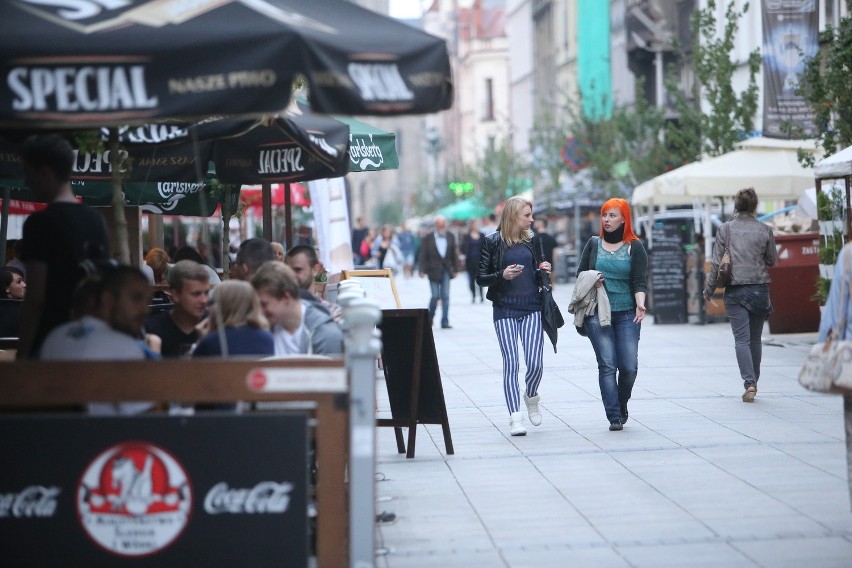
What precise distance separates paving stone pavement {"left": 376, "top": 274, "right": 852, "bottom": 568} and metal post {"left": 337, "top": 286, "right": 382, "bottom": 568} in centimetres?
128

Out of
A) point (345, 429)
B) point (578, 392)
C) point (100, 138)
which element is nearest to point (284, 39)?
point (345, 429)

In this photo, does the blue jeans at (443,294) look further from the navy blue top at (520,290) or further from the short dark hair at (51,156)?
the short dark hair at (51,156)

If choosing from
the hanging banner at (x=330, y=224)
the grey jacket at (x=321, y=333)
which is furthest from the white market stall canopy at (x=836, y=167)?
the grey jacket at (x=321, y=333)

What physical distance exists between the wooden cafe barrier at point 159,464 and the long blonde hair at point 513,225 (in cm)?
533

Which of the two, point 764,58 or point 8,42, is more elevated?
point 764,58

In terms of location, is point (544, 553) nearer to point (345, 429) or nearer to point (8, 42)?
point (345, 429)

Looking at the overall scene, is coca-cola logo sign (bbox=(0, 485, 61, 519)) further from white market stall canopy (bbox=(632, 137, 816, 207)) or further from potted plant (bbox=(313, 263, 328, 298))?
white market stall canopy (bbox=(632, 137, 816, 207))

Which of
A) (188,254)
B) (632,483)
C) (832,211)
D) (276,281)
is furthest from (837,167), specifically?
(276,281)

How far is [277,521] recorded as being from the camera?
525cm

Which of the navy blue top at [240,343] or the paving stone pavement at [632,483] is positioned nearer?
the navy blue top at [240,343]

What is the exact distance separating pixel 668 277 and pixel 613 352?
1144 cm

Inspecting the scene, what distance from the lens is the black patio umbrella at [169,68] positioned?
518cm

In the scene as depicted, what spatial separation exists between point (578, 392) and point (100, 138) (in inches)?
277

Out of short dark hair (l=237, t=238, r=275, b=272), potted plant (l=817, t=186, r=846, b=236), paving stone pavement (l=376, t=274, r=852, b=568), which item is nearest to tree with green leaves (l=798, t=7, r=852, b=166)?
potted plant (l=817, t=186, r=846, b=236)
